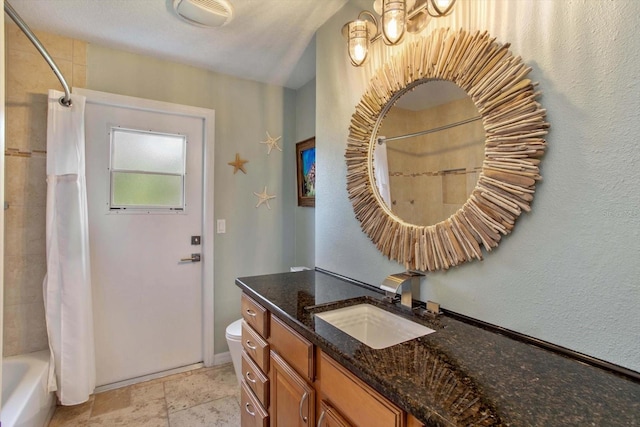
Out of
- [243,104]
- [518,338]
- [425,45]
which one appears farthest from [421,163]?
[243,104]

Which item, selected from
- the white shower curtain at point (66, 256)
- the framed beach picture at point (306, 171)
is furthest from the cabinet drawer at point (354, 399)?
the white shower curtain at point (66, 256)

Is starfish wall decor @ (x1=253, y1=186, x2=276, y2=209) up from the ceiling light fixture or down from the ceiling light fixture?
down

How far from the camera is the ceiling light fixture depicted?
5.51 ft

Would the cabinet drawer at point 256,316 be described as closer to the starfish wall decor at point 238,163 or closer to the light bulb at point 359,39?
the light bulb at point 359,39

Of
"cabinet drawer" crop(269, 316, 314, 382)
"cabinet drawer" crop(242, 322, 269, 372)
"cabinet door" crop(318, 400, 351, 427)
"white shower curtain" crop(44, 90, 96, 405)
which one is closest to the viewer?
"cabinet door" crop(318, 400, 351, 427)

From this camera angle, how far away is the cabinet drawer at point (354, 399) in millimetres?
760

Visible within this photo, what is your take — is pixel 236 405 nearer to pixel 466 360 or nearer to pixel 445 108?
pixel 466 360

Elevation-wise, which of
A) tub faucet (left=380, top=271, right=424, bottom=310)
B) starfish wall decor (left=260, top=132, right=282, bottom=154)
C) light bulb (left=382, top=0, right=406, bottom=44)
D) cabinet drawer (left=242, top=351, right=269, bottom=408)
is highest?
light bulb (left=382, top=0, right=406, bottom=44)

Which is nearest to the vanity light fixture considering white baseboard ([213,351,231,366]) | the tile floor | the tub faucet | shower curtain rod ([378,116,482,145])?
shower curtain rod ([378,116,482,145])

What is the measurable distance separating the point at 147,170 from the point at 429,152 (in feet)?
6.76

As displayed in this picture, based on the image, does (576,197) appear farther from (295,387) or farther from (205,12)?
(205,12)

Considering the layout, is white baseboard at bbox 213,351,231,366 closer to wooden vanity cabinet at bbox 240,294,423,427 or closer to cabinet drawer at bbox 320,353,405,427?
wooden vanity cabinet at bbox 240,294,423,427

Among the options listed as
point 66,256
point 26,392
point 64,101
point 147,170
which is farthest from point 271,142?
point 26,392

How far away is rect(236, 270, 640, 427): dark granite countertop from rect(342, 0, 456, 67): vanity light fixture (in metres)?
1.09
